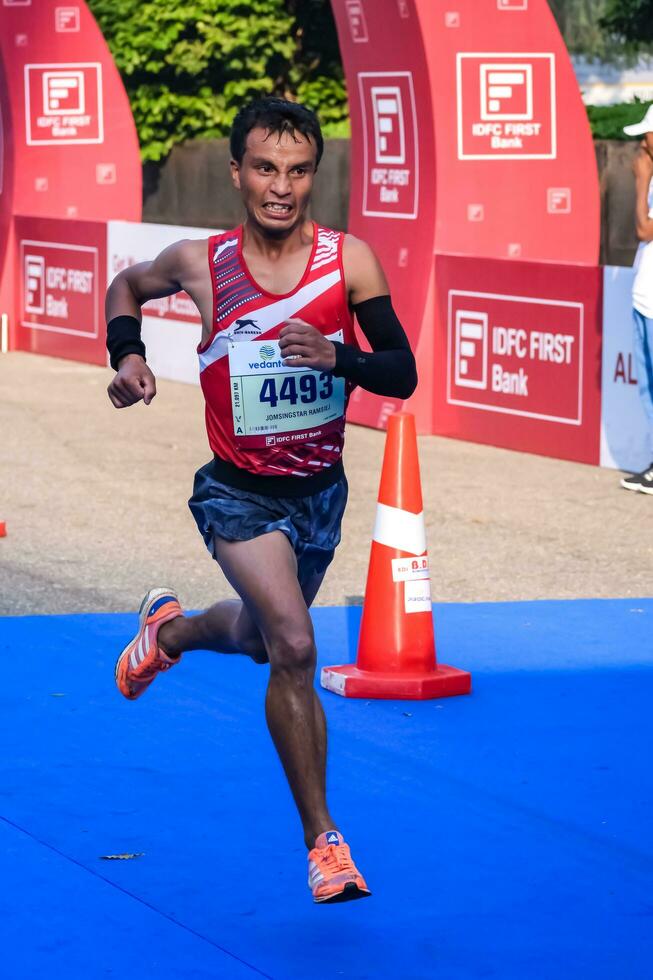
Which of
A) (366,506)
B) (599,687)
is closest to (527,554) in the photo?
(366,506)

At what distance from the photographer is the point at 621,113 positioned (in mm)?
23062

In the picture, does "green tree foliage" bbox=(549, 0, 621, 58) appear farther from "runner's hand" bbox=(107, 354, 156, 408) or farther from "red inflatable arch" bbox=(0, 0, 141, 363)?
"runner's hand" bbox=(107, 354, 156, 408)

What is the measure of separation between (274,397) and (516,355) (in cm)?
830

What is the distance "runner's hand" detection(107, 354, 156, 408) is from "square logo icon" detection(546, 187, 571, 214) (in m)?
9.99

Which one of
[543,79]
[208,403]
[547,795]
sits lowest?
[547,795]

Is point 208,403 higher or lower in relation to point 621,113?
lower

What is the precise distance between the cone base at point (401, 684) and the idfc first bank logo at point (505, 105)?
799 cm

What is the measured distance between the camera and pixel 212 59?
87.2 feet

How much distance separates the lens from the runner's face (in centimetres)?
534

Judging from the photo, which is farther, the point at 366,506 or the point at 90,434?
the point at 90,434

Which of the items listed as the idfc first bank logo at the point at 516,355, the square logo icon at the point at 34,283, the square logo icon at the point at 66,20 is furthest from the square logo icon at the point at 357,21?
the square logo icon at the point at 66,20

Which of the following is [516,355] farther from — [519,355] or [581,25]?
[581,25]

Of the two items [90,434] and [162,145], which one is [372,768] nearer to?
[90,434]

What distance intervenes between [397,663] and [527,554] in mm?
2972
